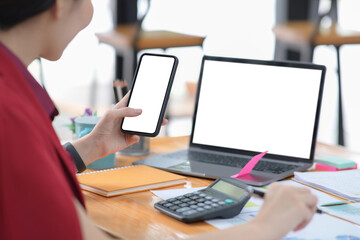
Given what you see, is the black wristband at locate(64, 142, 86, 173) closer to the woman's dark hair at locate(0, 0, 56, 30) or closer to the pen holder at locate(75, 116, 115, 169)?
the pen holder at locate(75, 116, 115, 169)

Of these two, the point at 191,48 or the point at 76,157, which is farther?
the point at 191,48

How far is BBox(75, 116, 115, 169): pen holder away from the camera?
1662 mm

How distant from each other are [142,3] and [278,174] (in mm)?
3274

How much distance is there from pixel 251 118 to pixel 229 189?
18.4 inches

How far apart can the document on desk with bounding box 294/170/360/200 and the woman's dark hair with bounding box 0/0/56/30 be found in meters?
0.82

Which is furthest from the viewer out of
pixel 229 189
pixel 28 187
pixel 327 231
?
pixel 229 189

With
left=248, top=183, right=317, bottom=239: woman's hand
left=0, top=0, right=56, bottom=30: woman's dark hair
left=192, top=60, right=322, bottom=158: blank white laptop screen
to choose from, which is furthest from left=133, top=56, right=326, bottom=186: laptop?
left=0, top=0, right=56, bottom=30: woman's dark hair

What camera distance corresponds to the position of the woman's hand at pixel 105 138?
153 cm

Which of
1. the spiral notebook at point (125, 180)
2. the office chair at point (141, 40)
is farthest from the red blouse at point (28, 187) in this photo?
the office chair at point (141, 40)

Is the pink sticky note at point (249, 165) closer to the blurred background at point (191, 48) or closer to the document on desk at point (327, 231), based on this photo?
the document on desk at point (327, 231)

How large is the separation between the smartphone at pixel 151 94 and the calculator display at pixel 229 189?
0.25 m

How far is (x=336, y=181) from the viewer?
1.54 meters

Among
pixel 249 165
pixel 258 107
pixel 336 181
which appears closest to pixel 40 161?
pixel 249 165

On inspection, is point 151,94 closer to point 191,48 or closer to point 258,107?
point 258,107
